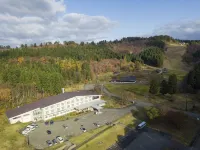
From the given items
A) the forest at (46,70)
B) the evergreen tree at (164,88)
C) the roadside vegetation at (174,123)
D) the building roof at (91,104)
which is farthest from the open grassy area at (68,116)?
the evergreen tree at (164,88)

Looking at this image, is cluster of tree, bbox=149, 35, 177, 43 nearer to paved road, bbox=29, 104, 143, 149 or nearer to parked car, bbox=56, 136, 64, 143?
paved road, bbox=29, 104, 143, 149

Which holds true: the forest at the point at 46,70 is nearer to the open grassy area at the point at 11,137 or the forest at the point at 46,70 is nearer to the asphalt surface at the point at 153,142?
the open grassy area at the point at 11,137

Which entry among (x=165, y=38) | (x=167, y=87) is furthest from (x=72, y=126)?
(x=165, y=38)

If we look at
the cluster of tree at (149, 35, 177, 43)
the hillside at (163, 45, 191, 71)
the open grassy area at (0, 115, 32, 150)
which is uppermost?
the cluster of tree at (149, 35, 177, 43)

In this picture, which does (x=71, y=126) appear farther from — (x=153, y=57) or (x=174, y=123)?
(x=153, y=57)

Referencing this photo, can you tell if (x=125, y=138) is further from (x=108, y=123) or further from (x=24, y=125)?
(x=24, y=125)

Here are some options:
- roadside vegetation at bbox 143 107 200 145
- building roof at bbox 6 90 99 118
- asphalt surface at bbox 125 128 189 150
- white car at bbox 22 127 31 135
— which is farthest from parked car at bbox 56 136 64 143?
roadside vegetation at bbox 143 107 200 145

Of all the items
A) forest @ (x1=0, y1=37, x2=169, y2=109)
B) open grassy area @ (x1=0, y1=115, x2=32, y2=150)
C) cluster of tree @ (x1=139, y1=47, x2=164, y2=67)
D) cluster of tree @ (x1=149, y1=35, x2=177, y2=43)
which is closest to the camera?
open grassy area @ (x1=0, y1=115, x2=32, y2=150)
